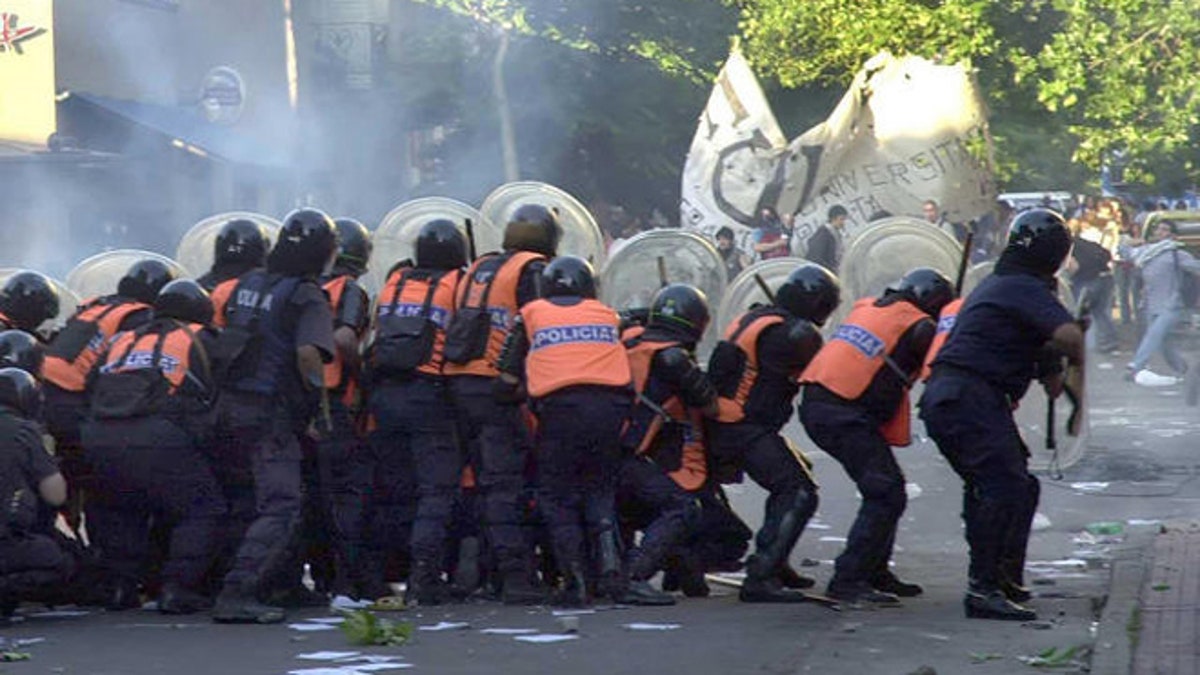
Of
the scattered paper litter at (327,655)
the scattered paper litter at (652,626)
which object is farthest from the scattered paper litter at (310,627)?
the scattered paper litter at (652,626)

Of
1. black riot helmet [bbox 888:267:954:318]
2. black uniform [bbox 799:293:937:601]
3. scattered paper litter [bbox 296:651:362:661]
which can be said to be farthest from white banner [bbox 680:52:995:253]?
scattered paper litter [bbox 296:651:362:661]

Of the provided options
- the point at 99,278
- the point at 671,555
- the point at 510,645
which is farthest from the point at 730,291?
the point at 510,645

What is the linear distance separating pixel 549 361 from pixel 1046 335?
211 cm

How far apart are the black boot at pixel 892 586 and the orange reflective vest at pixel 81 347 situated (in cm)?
348

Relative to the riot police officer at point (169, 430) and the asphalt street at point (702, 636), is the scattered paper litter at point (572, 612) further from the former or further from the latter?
the riot police officer at point (169, 430)

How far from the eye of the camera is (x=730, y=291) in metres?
23.0

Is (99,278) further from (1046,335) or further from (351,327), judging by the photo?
(1046,335)

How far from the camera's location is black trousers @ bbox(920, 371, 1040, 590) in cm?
984

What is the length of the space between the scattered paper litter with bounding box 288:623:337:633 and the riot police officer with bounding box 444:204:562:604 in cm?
88

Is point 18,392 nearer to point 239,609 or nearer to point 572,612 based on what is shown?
point 239,609

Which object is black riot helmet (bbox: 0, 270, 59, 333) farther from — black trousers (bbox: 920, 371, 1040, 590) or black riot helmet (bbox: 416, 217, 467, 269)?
black trousers (bbox: 920, 371, 1040, 590)

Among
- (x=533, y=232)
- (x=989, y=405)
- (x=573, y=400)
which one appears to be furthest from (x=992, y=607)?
(x=533, y=232)

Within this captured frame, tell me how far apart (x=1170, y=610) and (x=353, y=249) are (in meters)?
4.23

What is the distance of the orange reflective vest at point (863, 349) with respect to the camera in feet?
34.5
